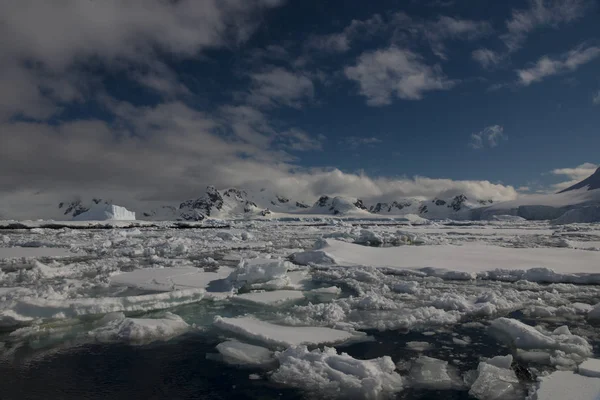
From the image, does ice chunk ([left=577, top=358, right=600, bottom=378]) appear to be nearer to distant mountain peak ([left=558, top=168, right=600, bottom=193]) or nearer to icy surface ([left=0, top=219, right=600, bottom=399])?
icy surface ([left=0, top=219, right=600, bottom=399])

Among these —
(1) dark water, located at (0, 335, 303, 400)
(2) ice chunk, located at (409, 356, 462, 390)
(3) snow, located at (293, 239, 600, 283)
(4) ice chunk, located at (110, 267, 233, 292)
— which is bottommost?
(1) dark water, located at (0, 335, 303, 400)

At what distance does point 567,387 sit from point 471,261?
1055cm

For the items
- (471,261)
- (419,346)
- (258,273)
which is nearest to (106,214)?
(258,273)

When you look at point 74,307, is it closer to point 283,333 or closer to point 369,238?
point 283,333

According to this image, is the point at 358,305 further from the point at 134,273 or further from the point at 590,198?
the point at 590,198

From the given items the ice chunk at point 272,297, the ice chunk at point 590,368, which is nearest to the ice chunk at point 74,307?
the ice chunk at point 272,297

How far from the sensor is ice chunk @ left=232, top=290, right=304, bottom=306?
27.5ft

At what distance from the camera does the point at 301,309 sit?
24.9 ft

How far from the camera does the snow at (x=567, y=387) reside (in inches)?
156

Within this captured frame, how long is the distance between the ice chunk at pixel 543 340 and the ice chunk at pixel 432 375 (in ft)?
5.00

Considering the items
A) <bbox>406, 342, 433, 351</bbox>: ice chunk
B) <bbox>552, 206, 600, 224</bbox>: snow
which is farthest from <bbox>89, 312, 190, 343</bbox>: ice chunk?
<bbox>552, 206, 600, 224</bbox>: snow

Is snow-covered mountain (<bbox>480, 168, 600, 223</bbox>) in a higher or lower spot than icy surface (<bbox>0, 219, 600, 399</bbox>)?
higher

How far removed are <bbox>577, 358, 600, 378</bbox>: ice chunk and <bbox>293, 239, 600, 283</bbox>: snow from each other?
23.0 feet

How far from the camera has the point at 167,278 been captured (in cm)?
1059
